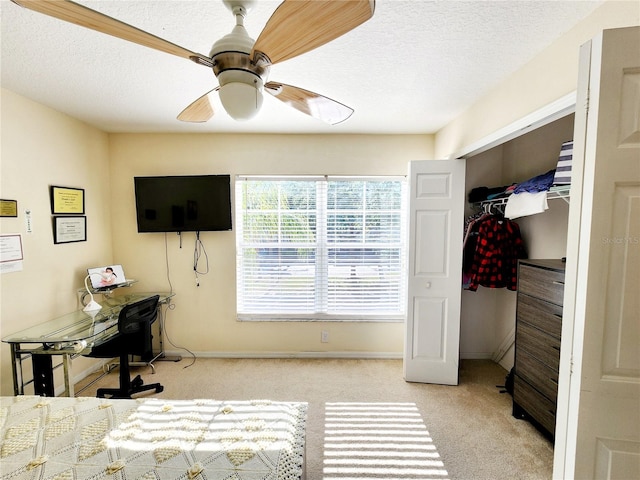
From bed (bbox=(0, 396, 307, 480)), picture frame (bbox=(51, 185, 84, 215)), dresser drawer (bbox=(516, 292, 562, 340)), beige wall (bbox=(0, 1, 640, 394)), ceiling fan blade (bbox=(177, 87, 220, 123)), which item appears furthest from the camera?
beige wall (bbox=(0, 1, 640, 394))

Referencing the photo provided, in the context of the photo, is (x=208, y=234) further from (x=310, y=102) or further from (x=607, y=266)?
(x=607, y=266)

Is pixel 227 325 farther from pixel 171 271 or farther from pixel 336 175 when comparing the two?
pixel 336 175

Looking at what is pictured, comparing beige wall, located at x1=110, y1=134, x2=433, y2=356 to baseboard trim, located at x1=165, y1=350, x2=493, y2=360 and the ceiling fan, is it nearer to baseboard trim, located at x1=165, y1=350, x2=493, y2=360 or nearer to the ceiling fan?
baseboard trim, located at x1=165, y1=350, x2=493, y2=360

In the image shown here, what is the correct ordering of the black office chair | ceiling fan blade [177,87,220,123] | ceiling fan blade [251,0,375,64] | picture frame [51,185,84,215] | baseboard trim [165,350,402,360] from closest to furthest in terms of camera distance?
ceiling fan blade [251,0,375,64], ceiling fan blade [177,87,220,123], the black office chair, picture frame [51,185,84,215], baseboard trim [165,350,402,360]

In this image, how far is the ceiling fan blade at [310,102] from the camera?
126cm

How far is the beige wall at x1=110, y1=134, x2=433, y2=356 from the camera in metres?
3.00

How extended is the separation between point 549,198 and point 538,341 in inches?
40.2

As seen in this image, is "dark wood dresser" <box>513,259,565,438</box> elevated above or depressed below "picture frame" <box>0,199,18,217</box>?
below

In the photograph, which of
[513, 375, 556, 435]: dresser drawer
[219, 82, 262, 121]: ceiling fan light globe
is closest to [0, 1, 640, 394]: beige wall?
[513, 375, 556, 435]: dresser drawer

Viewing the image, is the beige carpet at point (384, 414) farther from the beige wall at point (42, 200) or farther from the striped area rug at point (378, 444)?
the beige wall at point (42, 200)

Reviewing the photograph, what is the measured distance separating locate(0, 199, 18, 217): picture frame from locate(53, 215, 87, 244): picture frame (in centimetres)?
32

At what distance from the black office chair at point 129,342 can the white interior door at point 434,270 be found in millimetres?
2342

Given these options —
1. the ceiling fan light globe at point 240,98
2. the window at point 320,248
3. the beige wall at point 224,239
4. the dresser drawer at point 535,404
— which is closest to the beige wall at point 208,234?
the beige wall at point 224,239

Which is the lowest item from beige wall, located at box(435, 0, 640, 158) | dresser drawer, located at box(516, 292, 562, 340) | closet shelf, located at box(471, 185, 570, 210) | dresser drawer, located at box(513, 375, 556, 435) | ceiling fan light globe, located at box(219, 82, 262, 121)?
dresser drawer, located at box(513, 375, 556, 435)
